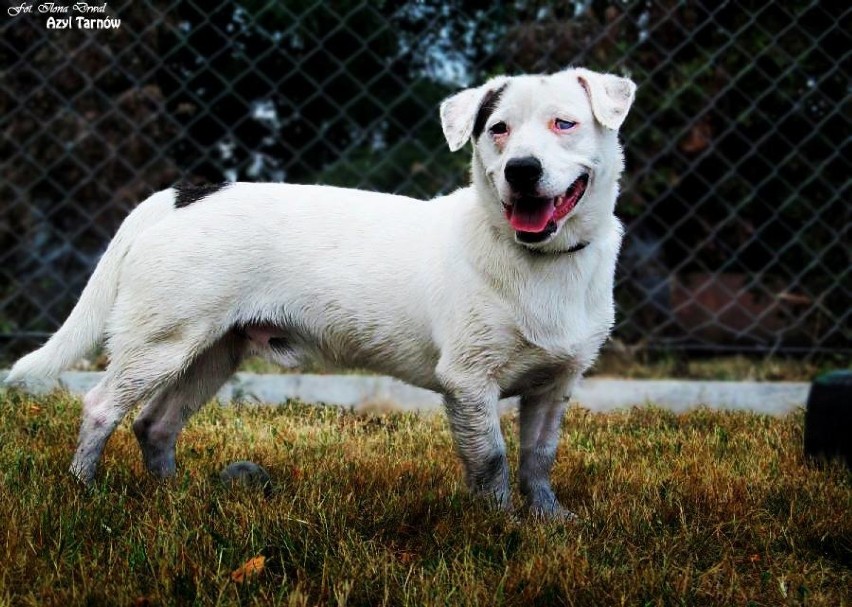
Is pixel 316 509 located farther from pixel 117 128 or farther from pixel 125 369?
pixel 117 128

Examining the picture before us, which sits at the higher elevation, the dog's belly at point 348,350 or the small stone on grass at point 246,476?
the dog's belly at point 348,350

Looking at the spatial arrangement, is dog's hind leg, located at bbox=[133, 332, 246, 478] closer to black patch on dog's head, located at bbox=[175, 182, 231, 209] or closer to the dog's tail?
the dog's tail

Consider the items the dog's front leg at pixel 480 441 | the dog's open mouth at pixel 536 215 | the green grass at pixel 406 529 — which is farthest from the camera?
the dog's front leg at pixel 480 441

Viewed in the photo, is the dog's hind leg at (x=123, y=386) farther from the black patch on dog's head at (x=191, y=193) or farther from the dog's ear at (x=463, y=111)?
the dog's ear at (x=463, y=111)

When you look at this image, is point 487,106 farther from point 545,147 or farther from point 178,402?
point 178,402

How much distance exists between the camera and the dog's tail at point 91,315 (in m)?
2.64

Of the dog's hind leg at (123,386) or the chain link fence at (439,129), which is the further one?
the chain link fence at (439,129)

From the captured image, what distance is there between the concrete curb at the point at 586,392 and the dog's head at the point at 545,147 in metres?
1.68

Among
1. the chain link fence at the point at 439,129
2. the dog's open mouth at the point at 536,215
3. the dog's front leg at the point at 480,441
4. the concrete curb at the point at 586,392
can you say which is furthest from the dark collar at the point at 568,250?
the chain link fence at the point at 439,129

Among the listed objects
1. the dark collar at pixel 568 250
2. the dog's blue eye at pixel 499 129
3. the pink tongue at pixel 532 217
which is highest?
the dog's blue eye at pixel 499 129

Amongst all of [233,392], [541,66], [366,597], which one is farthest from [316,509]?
[541,66]

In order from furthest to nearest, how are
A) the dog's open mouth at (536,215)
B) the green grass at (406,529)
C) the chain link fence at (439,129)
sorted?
the chain link fence at (439,129)
the dog's open mouth at (536,215)
the green grass at (406,529)

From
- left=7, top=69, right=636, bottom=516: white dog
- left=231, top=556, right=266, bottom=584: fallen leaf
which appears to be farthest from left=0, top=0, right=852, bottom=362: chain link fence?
left=231, top=556, right=266, bottom=584: fallen leaf

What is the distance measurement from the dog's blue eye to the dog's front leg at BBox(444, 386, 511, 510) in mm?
603
